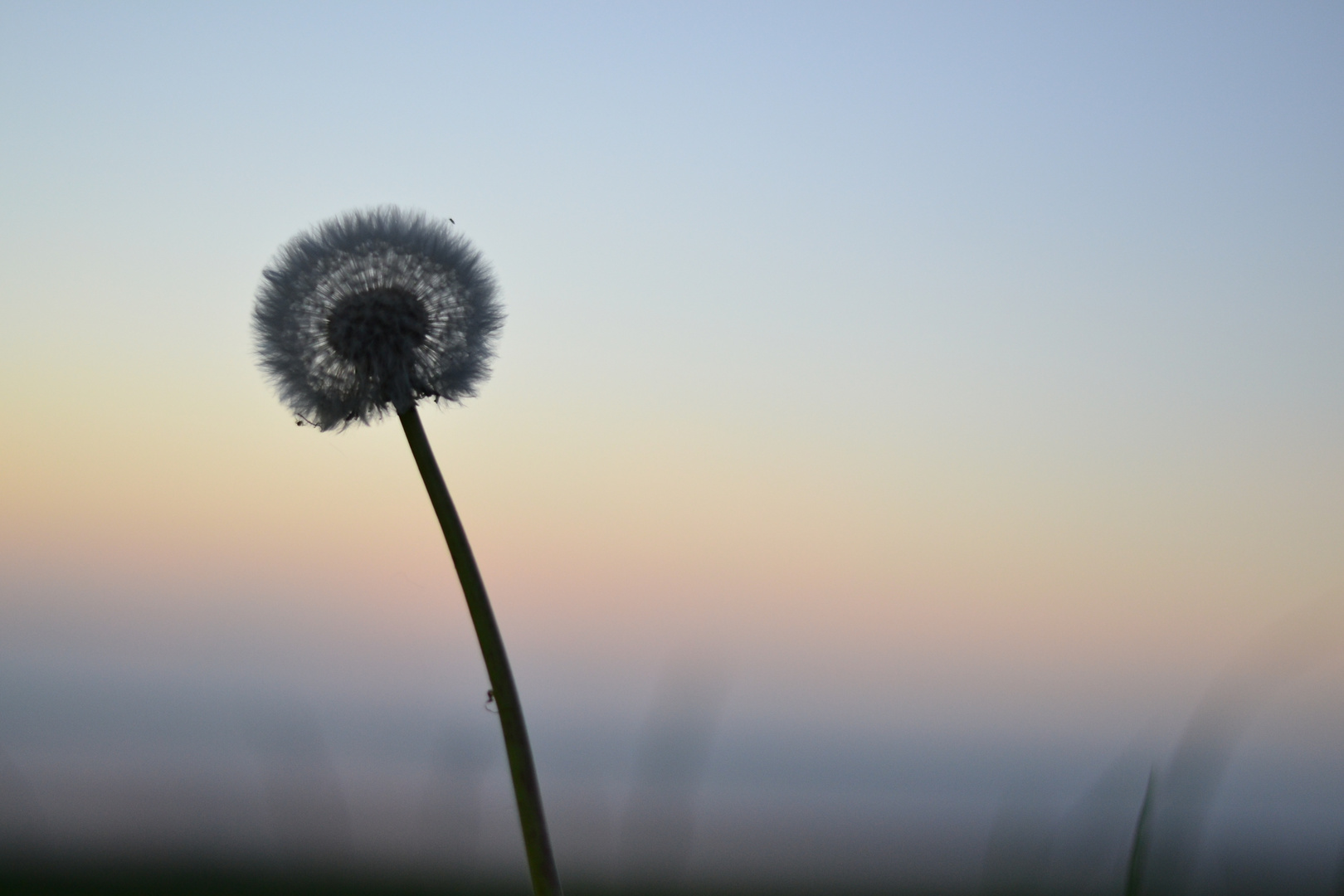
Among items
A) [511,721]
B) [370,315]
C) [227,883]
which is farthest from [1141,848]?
[227,883]

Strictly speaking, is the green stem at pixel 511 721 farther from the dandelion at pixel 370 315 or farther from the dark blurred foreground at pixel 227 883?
the dark blurred foreground at pixel 227 883

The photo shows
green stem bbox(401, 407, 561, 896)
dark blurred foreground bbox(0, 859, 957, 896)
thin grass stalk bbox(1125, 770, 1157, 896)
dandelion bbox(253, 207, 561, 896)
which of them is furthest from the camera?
dark blurred foreground bbox(0, 859, 957, 896)

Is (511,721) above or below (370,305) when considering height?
below

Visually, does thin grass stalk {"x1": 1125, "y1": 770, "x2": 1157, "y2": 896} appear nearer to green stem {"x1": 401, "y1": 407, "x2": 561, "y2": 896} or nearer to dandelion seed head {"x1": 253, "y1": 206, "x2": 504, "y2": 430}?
green stem {"x1": 401, "y1": 407, "x2": 561, "y2": 896}

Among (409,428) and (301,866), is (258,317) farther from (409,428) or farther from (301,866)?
(301,866)

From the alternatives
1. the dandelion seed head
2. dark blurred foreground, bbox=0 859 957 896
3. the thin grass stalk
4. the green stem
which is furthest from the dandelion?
dark blurred foreground, bbox=0 859 957 896

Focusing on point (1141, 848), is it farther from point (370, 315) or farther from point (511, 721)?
point (370, 315)
